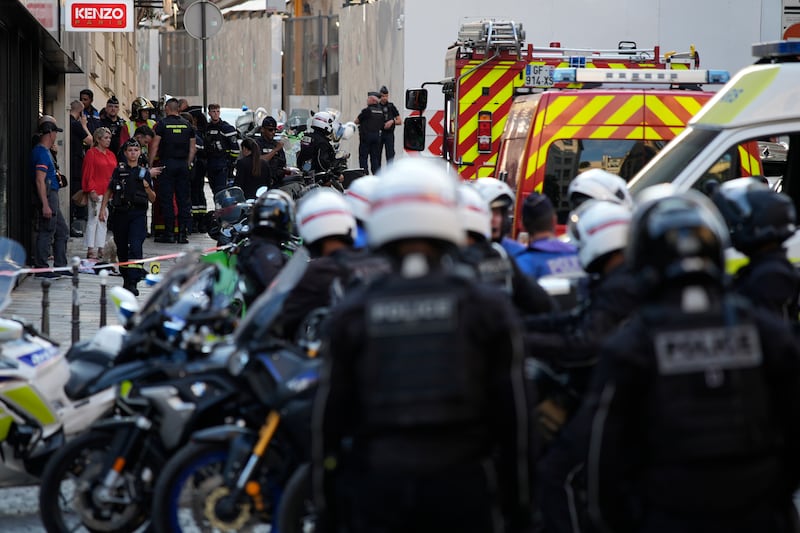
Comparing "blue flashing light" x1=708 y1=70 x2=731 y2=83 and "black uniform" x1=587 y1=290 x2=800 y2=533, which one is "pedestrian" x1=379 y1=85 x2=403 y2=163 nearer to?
"blue flashing light" x1=708 y1=70 x2=731 y2=83

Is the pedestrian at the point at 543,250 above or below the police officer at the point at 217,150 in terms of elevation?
below

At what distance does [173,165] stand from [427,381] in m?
16.5

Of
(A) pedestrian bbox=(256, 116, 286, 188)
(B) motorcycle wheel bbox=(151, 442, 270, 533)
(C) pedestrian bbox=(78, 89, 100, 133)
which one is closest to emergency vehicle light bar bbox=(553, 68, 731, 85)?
(B) motorcycle wheel bbox=(151, 442, 270, 533)

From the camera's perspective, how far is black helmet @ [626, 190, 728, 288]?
140 inches

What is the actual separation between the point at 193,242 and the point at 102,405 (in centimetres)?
1482

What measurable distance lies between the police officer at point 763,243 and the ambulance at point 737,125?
2.50 meters

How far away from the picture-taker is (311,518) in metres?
5.43

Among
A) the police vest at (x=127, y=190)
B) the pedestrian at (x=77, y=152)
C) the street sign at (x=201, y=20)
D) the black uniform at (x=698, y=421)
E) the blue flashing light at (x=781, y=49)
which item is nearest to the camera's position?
the black uniform at (x=698, y=421)

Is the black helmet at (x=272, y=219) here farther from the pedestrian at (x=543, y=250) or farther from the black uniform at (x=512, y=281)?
the black uniform at (x=512, y=281)

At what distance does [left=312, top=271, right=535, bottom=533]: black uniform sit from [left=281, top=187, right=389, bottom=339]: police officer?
1750 millimetres

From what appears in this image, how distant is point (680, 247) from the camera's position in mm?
3564

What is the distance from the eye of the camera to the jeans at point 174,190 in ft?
64.8

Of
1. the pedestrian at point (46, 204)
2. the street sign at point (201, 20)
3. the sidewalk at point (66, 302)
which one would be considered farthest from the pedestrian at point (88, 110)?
the pedestrian at point (46, 204)

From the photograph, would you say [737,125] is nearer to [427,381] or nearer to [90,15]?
[427,381]
